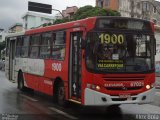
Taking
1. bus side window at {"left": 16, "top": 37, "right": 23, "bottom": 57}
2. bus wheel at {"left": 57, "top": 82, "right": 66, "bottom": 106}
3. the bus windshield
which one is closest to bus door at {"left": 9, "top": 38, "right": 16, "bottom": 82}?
bus side window at {"left": 16, "top": 37, "right": 23, "bottom": 57}

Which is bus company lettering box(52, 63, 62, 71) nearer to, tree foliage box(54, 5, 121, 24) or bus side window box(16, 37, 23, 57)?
bus side window box(16, 37, 23, 57)

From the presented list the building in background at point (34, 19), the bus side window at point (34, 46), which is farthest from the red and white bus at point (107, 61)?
the building in background at point (34, 19)

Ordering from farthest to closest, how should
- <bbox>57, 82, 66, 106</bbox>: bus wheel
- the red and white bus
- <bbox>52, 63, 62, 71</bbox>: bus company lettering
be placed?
1. <bbox>52, 63, 62, 71</bbox>: bus company lettering
2. <bbox>57, 82, 66, 106</bbox>: bus wheel
3. the red and white bus

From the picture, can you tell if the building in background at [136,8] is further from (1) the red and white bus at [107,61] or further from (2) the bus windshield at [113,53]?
(2) the bus windshield at [113,53]

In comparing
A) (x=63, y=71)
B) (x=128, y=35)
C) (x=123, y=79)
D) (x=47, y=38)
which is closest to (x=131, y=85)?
(x=123, y=79)

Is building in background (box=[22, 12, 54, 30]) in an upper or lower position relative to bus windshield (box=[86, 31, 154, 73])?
upper

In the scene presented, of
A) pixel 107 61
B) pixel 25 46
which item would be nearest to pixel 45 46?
pixel 25 46

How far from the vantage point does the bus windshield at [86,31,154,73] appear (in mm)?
11234

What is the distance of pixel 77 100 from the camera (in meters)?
11.9

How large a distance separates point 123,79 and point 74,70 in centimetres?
185

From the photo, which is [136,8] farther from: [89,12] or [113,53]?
[113,53]

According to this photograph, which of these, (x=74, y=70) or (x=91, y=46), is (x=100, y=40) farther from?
(x=74, y=70)

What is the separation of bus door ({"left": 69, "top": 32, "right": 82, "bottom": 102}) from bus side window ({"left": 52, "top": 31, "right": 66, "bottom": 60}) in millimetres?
596

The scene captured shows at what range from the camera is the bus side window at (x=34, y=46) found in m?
15.9
